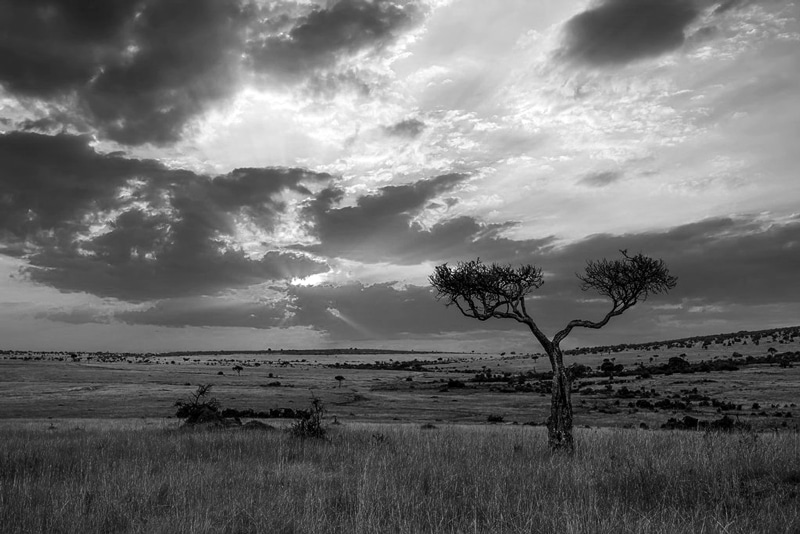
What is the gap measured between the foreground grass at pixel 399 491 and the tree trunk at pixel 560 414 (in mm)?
1296

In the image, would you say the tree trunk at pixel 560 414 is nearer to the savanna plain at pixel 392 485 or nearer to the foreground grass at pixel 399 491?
the savanna plain at pixel 392 485

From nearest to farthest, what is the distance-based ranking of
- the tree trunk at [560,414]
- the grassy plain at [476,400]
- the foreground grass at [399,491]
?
the foreground grass at [399,491]
the tree trunk at [560,414]
the grassy plain at [476,400]

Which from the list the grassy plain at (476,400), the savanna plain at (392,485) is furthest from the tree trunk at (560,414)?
the grassy plain at (476,400)

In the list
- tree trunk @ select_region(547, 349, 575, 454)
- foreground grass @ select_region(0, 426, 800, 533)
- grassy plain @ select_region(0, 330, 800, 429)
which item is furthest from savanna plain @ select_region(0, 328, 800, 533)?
grassy plain @ select_region(0, 330, 800, 429)

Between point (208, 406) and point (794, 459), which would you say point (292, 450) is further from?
point (208, 406)

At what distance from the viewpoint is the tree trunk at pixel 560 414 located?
16.7 m

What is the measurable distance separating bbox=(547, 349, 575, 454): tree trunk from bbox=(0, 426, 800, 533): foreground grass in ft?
4.25

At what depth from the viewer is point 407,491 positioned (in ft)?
30.9

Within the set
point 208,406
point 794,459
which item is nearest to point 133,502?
point 794,459

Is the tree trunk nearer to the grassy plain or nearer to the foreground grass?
the foreground grass

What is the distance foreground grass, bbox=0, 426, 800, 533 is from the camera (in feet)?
23.4

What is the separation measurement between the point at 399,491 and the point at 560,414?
32.5ft

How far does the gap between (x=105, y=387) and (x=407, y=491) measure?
7872cm

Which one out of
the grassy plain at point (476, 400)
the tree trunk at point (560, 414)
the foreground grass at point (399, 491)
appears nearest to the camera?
the foreground grass at point (399, 491)
